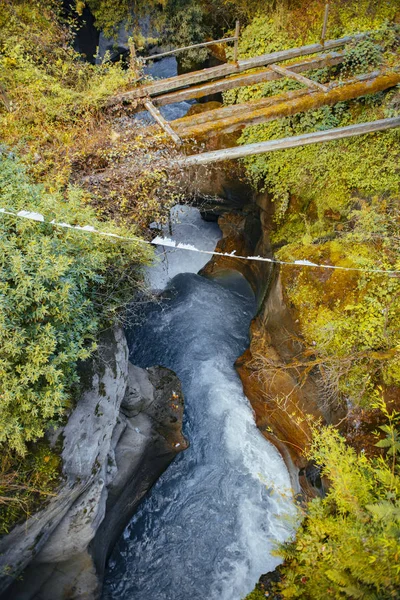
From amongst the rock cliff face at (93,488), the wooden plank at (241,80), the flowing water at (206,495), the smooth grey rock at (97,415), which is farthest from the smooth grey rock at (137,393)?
the wooden plank at (241,80)

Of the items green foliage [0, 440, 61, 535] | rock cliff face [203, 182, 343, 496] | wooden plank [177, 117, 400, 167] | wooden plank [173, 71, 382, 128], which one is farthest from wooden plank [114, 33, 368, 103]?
green foliage [0, 440, 61, 535]

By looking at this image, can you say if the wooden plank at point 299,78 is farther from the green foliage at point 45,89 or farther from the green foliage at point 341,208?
the green foliage at point 45,89

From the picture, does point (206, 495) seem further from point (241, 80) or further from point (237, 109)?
point (241, 80)

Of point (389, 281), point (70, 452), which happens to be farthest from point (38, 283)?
point (389, 281)

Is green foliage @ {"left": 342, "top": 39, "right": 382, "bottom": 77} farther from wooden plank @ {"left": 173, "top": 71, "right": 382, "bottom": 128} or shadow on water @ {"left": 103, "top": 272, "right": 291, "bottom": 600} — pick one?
shadow on water @ {"left": 103, "top": 272, "right": 291, "bottom": 600}

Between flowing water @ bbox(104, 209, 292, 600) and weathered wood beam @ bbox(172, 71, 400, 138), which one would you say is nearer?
flowing water @ bbox(104, 209, 292, 600)

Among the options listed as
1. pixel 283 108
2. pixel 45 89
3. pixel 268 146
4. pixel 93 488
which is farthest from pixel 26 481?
pixel 283 108

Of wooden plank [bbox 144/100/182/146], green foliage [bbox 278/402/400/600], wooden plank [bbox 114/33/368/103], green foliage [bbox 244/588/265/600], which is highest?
wooden plank [bbox 114/33/368/103]
